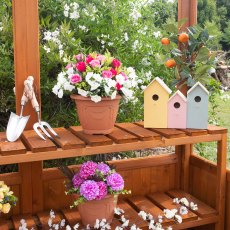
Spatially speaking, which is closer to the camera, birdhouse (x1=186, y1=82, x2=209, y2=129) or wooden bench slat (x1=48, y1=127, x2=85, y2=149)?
wooden bench slat (x1=48, y1=127, x2=85, y2=149)

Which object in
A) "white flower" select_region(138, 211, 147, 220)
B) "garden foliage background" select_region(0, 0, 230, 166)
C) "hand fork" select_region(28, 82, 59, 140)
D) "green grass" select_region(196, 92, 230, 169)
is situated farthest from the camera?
"green grass" select_region(196, 92, 230, 169)

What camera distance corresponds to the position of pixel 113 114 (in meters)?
2.06

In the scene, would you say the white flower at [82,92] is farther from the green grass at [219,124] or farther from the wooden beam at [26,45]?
Answer: the green grass at [219,124]

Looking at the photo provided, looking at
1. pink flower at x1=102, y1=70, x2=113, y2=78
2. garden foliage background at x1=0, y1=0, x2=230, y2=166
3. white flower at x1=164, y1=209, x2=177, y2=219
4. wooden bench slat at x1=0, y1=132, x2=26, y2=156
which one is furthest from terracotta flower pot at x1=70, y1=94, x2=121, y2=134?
white flower at x1=164, y1=209, x2=177, y2=219

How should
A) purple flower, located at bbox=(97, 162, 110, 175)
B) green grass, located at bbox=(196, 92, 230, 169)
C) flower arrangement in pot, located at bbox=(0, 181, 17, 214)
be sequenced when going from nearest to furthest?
1. flower arrangement in pot, located at bbox=(0, 181, 17, 214)
2. purple flower, located at bbox=(97, 162, 110, 175)
3. green grass, located at bbox=(196, 92, 230, 169)

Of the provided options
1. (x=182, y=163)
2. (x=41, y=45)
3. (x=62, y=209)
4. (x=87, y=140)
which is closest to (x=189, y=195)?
(x=182, y=163)

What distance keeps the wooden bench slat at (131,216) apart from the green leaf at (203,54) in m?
0.93

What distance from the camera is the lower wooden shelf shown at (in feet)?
7.09

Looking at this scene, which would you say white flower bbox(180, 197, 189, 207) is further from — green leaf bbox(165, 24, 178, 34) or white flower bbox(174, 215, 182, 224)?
green leaf bbox(165, 24, 178, 34)

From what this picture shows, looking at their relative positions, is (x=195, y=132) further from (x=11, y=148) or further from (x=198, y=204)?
(x=11, y=148)

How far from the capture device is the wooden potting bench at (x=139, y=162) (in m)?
1.87

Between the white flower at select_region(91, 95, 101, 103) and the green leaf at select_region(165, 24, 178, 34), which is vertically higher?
the green leaf at select_region(165, 24, 178, 34)

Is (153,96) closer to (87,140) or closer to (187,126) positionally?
(187,126)

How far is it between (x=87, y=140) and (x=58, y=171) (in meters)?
0.47
